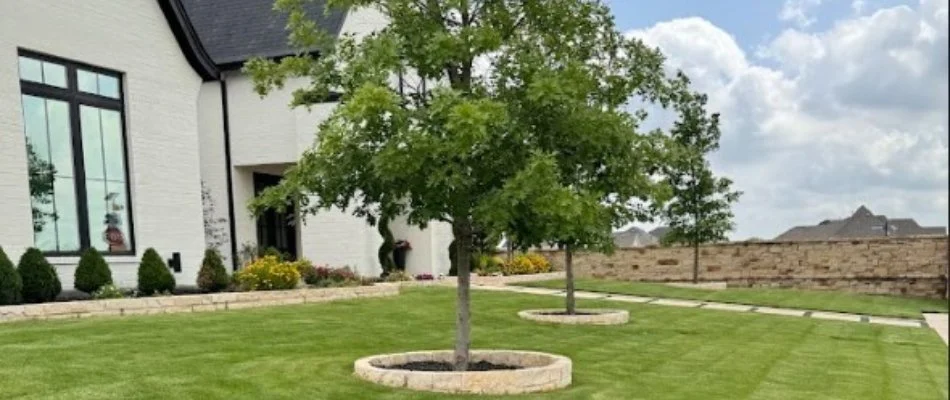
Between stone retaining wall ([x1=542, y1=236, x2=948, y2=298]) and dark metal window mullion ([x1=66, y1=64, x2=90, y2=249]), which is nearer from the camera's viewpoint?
dark metal window mullion ([x1=66, y1=64, x2=90, y2=249])

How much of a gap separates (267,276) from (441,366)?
24.7 feet

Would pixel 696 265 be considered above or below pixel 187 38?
below

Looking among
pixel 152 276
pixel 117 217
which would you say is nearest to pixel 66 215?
pixel 117 217

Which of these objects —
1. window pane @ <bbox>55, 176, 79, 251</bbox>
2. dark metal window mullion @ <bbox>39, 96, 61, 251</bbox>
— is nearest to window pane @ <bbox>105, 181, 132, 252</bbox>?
window pane @ <bbox>55, 176, 79, 251</bbox>

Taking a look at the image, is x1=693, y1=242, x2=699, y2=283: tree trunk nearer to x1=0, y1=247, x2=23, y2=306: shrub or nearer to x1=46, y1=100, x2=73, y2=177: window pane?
x1=46, y1=100, x2=73, y2=177: window pane

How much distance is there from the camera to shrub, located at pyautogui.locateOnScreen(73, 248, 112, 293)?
12.3 m

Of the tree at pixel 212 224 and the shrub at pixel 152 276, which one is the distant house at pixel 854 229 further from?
the shrub at pixel 152 276

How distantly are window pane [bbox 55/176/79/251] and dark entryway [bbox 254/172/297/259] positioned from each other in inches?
287

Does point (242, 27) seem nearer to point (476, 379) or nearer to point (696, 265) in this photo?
point (696, 265)

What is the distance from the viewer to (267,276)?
14445mm

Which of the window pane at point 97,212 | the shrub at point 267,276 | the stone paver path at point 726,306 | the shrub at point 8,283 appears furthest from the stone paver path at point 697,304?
the shrub at point 8,283

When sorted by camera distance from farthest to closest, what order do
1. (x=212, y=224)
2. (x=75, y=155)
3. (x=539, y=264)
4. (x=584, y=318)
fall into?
(x=539, y=264) → (x=212, y=224) → (x=75, y=155) → (x=584, y=318)

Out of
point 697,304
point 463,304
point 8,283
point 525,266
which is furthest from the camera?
point 525,266

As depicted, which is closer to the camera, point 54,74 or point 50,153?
point 50,153
